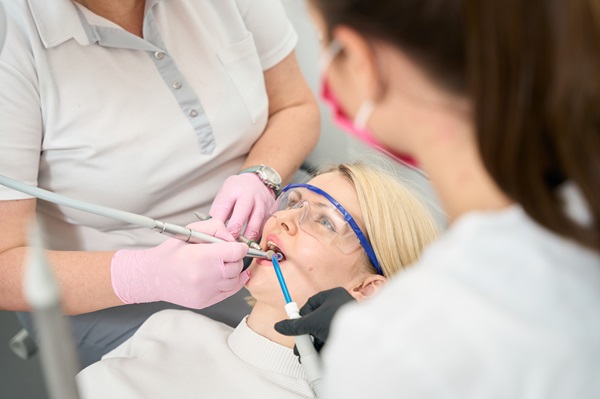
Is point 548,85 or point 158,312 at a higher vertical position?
point 548,85

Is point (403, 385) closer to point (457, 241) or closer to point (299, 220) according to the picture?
point (457, 241)

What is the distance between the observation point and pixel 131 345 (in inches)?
71.0

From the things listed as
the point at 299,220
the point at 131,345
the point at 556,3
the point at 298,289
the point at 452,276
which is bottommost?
the point at 131,345

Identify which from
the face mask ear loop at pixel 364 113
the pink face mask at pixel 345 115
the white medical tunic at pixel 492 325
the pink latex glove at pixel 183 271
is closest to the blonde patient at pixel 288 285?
the pink latex glove at pixel 183 271

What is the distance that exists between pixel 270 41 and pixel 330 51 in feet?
3.89

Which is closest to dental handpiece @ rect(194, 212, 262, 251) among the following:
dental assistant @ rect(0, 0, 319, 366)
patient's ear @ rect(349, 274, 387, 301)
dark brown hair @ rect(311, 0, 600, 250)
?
dental assistant @ rect(0, 0, 319, 366)

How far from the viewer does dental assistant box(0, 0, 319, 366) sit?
156 centimetres

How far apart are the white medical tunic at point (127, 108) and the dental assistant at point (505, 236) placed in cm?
102

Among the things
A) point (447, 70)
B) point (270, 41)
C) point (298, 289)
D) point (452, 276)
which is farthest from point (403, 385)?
point (270, 41)

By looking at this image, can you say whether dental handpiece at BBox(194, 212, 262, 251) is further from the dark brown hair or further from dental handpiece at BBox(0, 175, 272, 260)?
the dark brown hair

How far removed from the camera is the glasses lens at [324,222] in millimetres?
1677

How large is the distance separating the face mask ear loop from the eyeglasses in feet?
2.50

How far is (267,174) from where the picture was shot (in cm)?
191

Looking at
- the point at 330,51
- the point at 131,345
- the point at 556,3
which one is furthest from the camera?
the point at 131,345
